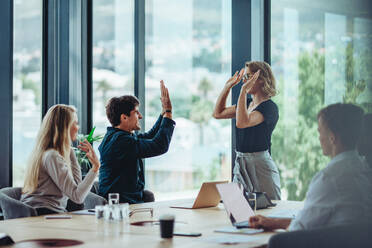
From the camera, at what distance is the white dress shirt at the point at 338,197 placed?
2.25 meters

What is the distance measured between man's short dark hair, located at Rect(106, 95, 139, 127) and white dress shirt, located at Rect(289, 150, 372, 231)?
2016 mm

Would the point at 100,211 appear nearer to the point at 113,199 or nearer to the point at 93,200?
the point at 113,199

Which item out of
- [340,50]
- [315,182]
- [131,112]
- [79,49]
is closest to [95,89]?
[79,49]

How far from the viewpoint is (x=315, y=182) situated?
93.0 inches

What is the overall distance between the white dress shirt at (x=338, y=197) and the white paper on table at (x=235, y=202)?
0.54m

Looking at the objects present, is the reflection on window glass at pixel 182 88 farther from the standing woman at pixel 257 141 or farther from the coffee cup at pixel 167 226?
the coffee cup at pixel 167 226

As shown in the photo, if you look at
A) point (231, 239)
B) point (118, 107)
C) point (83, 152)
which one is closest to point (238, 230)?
point (231, 239)

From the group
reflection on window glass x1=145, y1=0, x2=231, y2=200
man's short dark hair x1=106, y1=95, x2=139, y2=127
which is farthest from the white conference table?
reflection on window glass x1=145, y1=0, x2=231, y2=200

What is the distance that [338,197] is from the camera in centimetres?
226

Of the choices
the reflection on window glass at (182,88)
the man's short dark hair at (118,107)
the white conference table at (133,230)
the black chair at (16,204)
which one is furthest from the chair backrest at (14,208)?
the reflection on window glass at (182,88)

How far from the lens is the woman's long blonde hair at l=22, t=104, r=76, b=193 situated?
3.67m

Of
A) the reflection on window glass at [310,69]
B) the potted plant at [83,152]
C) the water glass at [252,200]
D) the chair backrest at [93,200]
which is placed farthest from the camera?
the potted plant at [83,152]

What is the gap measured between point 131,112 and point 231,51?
1942mm

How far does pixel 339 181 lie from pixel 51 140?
210 centimetres
